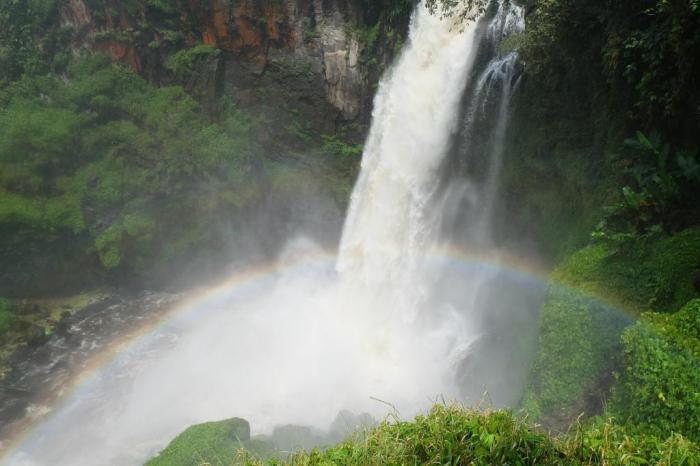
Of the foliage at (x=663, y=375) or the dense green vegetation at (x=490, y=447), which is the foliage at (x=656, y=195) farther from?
the dense green vegetation at (x=490, y=447)

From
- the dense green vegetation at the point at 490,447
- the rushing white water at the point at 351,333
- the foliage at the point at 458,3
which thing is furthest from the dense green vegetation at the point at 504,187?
the rushing white water at the point at 351,333

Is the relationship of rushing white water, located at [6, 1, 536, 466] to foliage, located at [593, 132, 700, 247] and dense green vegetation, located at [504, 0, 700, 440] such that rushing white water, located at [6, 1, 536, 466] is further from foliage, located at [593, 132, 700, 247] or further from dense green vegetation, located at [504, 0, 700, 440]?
foliage, located at [593, 132, 700, 247]

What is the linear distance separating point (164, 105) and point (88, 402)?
40.3 feet

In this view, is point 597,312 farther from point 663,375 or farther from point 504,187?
point 504,187

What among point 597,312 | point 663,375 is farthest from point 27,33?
point 663,375

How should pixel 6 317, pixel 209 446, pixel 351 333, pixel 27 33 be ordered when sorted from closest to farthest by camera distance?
pixel 209 446, pixel 6 317, pixel 351 333, pixel 27 33

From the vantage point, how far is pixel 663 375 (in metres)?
5.26

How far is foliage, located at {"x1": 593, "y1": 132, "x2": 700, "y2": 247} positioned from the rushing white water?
4.74 meters

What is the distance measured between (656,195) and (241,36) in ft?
59.2

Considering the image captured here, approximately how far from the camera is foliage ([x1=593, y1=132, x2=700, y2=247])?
714 centimetres

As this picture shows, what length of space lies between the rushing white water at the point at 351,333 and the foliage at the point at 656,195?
15.6 ft

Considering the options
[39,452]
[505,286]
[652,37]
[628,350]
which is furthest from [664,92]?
[39,452]

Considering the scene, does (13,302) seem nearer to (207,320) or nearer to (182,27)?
(207,320)

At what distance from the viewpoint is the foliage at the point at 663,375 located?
15.9ft
